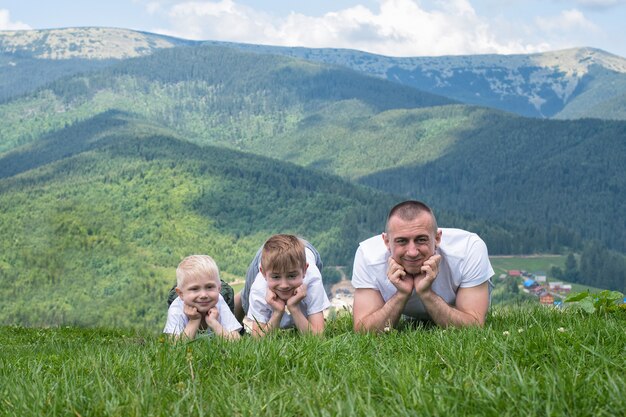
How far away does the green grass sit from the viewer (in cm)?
322

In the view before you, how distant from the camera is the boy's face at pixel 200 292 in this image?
24.6ft

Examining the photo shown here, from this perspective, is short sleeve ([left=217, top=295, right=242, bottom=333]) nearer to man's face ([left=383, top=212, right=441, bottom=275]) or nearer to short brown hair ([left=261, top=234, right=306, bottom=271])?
short brown hair ([left=261, top=234, right=306, bottom=271])

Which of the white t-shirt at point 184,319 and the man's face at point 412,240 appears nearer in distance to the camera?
the man's face at point 412,240

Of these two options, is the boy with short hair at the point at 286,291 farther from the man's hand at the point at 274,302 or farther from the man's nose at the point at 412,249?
the man's nose at the point at 412,249

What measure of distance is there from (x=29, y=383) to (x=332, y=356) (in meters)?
1.78

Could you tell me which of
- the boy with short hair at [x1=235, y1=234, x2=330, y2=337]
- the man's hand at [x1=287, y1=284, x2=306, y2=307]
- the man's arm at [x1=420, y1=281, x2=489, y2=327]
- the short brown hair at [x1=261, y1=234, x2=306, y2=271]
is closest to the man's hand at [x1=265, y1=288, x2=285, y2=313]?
the boy with short hair at [x1=235, y1=234, x2=330, y2=337]

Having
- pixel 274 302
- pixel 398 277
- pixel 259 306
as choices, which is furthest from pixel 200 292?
pixel 398 277

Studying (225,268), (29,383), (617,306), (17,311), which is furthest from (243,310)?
(225,268)

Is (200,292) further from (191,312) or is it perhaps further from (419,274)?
(419,274)

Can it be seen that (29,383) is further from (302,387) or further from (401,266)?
(401,266)

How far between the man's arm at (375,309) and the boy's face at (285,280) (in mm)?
651

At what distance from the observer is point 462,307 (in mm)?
6711

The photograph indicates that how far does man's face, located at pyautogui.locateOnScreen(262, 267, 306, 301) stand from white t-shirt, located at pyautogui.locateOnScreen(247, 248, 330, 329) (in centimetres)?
25

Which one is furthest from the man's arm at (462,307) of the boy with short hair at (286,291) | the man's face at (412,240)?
the boy with short hair at (286,291)
